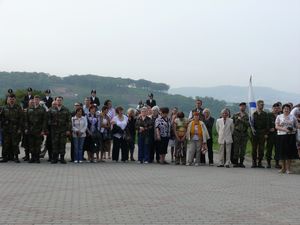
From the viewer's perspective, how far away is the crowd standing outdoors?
53.1 ft

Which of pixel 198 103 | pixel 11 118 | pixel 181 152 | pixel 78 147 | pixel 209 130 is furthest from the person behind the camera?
pixel 209 130

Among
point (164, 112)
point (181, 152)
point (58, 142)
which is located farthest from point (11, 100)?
point (181, 152)

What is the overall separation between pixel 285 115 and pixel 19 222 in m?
9.55

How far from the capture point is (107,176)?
13.0m

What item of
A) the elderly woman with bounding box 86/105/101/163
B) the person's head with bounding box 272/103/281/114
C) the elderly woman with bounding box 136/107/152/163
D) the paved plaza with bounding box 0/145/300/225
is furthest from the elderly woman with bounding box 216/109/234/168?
the elderly woman with bounding box 86/105/101/163

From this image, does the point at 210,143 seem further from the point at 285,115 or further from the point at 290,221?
the point at 290,221

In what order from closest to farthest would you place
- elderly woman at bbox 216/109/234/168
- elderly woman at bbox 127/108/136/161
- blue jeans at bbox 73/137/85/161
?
blue jeans at bbox 73/137/85/161
elderly woman at bbox 216/109/234/168
elderly woman at bbox 127/108/136/161

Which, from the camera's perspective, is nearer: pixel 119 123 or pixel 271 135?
pixel 271 135

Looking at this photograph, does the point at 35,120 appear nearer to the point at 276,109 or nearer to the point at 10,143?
the point at 10,143

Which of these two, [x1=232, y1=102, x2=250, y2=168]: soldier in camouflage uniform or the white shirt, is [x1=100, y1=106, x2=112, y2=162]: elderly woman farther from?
[x1=232, y1=102, x2=250, y2=168]: soldier in camouflage uniform

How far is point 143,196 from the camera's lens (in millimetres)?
9914

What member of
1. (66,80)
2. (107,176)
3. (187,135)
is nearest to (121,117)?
(187,135)

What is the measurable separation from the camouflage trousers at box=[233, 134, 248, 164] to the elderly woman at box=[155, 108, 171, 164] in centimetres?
219

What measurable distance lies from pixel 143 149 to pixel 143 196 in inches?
294
